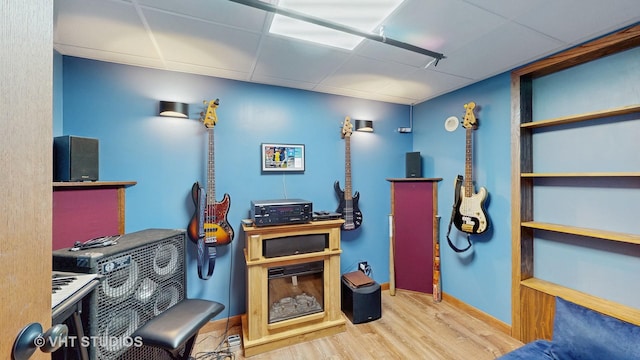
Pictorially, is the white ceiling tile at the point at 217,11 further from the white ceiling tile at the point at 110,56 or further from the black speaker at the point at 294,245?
the black speaker at the point at 294,245

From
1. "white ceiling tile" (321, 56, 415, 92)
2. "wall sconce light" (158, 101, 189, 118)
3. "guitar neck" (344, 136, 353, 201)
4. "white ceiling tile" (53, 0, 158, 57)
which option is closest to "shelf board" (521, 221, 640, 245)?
"guitar neck" (344, 136, 353, 201)

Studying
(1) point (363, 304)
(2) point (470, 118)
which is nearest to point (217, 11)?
(2) point (470, 118)

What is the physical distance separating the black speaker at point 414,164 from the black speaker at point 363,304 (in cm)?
142

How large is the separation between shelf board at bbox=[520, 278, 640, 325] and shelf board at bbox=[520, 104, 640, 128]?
134 cm

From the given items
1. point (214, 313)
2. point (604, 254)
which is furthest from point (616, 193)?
point (214, 313)

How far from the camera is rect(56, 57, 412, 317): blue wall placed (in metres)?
2.06

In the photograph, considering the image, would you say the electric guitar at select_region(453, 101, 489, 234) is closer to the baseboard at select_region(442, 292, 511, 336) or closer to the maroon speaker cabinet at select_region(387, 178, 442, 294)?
the maroon speaker cabinet at select_region(387, 178, 442, 294)

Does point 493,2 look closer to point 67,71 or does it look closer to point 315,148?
point 315,148

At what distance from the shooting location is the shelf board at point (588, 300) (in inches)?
62.8

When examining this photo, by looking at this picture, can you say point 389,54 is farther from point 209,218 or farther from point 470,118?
point 209,218

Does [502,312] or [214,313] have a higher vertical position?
[214,313]

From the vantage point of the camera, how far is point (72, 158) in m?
1.58

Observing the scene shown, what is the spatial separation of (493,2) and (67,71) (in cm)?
306

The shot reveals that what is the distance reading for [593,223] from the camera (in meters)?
1.84
